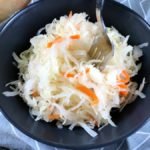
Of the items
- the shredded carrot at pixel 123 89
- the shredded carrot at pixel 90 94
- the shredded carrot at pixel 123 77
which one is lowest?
the shredded carrot at pixel 123 89

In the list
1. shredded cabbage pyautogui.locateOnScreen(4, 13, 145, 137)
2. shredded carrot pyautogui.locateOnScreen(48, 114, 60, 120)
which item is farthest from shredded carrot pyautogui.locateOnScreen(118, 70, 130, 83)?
shredded carrot pyautogui.locateOnScreen(48, 114, 60, 120)

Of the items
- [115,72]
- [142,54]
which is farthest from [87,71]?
[142,54]

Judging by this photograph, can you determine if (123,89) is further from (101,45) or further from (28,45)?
(28,45)

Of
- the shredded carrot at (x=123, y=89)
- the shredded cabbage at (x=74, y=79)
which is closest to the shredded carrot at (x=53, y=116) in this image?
the shredded cabbage at (x=74, y=79)

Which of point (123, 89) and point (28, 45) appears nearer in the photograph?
point (123, 89)

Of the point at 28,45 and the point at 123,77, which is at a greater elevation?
the point at 28,45

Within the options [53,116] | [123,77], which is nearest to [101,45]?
[123,77]

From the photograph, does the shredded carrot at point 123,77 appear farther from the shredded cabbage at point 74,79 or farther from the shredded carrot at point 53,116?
the shredded carrot at point 53,116
